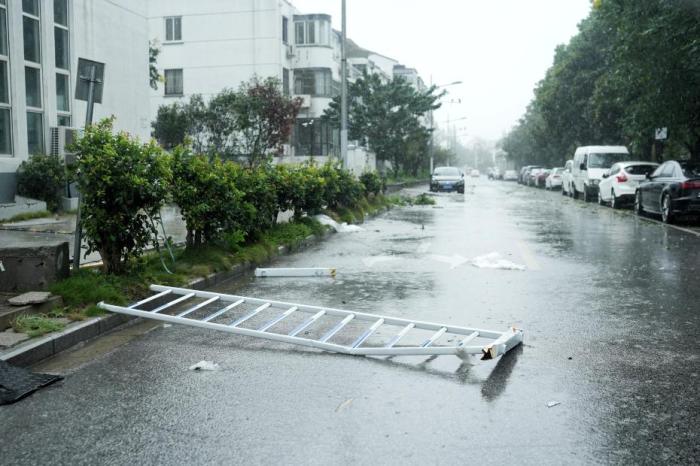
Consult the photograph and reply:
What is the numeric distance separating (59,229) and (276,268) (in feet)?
17.6

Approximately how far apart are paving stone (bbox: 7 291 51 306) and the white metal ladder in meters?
0.51

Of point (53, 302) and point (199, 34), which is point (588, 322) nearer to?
point (53, 302)

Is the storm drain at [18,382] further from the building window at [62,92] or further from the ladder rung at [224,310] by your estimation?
the building window at [62,92]

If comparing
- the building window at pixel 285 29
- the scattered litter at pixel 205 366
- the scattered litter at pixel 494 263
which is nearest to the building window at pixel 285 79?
the building window at pixel 285 29

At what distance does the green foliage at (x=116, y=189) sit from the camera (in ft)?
26.0

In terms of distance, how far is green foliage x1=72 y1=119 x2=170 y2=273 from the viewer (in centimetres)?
793

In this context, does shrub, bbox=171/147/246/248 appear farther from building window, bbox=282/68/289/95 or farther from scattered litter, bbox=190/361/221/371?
building window, bbox=282/68/289/95

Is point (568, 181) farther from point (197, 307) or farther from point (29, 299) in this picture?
point (29, 299)

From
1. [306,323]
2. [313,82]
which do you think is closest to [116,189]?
[306,323]

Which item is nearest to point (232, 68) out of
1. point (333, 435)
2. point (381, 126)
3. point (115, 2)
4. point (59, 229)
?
point (381, 126)

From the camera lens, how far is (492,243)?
14.1m

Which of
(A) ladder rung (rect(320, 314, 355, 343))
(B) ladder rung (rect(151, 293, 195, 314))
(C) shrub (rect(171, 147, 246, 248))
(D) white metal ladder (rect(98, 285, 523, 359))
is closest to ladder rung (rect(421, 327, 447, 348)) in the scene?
(D) white metal ladder (rect(98, 285, 523, 359))

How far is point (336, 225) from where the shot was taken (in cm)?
1683

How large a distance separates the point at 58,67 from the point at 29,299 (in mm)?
14218
